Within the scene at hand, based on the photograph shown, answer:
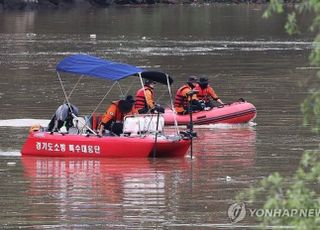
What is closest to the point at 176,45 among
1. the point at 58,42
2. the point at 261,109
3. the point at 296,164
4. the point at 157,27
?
the point at 58,42

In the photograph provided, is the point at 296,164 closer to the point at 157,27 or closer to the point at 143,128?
the point at 143,128

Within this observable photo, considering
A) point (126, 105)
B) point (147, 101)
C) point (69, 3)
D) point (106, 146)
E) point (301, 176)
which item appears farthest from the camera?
point (69, 3)

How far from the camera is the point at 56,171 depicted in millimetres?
20250

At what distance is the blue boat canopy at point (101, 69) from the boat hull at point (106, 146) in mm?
1335

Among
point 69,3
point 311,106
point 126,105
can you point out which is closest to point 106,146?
point 126,105

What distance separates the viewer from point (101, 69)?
2227 centimetres

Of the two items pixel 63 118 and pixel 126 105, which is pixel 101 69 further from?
pixel 63 118

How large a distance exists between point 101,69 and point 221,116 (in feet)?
17.3

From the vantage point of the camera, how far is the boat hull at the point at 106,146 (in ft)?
69.8

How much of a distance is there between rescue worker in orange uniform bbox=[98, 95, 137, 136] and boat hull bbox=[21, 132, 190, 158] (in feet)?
1.09

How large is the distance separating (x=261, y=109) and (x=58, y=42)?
3554cm

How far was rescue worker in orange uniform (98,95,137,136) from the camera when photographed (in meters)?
21.6

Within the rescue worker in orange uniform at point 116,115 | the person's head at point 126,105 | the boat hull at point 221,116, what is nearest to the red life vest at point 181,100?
the boat hull at point 221,116

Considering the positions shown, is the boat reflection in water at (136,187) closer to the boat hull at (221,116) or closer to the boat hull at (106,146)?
the boat hull at (106,146)
